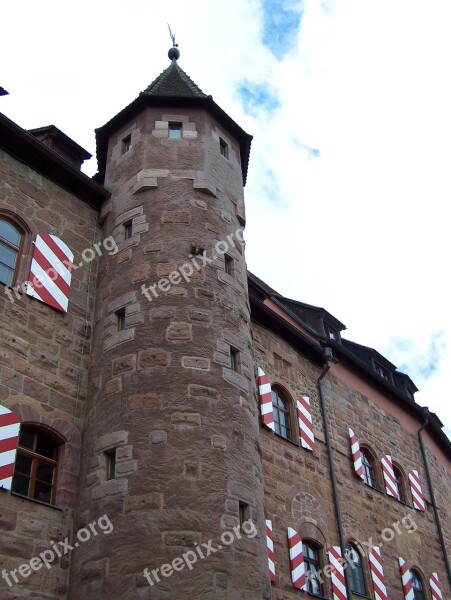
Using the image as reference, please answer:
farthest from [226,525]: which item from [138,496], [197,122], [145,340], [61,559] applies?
[197,122]

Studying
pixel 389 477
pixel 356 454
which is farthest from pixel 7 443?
pixel 389 477

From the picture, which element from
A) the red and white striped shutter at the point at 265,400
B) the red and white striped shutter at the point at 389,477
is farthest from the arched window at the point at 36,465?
the red and white striped shutter at the point at 389,477

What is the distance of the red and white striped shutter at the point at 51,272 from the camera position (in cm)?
945

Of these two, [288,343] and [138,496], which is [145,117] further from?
[138,496]

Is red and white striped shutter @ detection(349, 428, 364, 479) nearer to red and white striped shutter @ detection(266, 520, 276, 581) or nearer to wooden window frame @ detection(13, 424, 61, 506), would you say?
red and white striped shutter @ detection(266, 520, 276, 581)

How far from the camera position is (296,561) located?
1075cm

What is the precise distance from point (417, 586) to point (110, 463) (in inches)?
333

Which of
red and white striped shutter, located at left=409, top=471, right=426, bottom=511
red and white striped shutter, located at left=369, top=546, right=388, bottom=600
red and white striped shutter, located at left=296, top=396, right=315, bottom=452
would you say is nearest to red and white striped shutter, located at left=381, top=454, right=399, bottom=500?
red and white striped shutter, located at left=409, top=471, right=426, bottom=511

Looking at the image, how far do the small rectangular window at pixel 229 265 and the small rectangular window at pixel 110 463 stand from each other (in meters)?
3.37

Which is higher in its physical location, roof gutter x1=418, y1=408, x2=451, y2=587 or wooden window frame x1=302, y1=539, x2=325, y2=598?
roof gutter x1=418, y1=408, x2=451, y2=587

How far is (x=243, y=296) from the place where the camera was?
424 inches

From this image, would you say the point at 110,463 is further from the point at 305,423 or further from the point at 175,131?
the point at 175,131

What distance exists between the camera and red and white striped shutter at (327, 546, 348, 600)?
11.4m

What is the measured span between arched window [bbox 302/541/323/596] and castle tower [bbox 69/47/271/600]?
2.87 m
